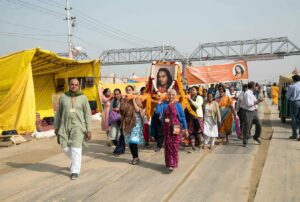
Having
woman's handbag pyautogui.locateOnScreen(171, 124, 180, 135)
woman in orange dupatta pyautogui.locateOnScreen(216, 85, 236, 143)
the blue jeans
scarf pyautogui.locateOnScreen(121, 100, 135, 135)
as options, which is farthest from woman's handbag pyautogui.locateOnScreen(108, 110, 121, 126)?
the blue jeans

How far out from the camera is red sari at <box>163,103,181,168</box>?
632 cm

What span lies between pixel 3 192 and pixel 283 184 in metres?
4.40

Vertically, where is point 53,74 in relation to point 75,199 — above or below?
above

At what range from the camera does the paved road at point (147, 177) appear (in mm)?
5109

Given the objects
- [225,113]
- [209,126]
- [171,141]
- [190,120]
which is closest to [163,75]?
[190,120]

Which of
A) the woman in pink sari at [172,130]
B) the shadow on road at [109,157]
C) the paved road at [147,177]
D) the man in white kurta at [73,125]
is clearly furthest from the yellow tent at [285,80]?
the man in white kurta at [73,125]

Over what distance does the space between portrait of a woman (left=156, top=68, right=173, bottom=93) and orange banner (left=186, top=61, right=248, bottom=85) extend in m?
3.77

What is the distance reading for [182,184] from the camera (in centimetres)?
561

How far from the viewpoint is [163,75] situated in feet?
30.1

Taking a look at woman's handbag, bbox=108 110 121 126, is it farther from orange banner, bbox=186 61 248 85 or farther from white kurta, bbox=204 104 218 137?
orange banner, bbox=186 61 248 85

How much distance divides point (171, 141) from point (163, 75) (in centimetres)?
311

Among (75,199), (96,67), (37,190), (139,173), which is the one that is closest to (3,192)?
(37,190)

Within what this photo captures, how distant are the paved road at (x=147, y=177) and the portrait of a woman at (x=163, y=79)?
1.69 metres

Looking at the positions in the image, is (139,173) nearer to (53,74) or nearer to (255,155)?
(255,155)
